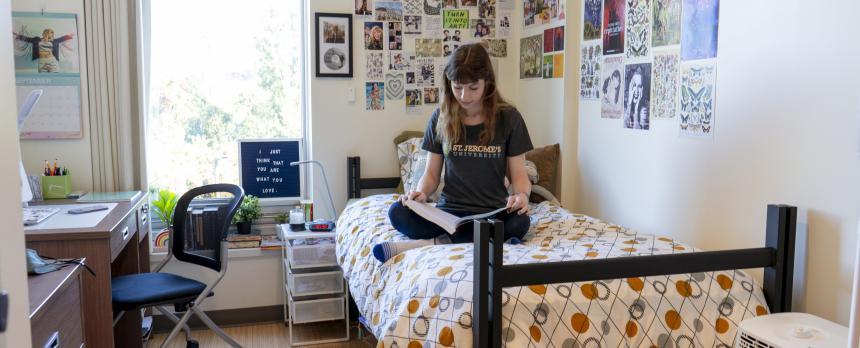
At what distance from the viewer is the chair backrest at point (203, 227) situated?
3125mm

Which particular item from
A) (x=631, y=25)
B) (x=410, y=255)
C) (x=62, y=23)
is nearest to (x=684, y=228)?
(x=631, y=25)

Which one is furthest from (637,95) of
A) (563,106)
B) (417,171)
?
(417,171)

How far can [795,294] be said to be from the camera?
6.91 ft

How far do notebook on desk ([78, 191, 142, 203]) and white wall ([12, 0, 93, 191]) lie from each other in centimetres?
18

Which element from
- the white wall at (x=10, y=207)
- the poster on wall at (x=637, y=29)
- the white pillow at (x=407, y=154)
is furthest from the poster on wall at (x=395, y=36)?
the white wall at (x=10, y=207)

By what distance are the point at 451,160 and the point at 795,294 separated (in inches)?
49.6

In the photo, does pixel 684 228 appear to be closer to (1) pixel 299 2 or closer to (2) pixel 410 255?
(2) pixel 410 255

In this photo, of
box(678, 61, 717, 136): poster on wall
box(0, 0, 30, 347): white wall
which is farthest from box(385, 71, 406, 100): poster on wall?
box(0, 0, 30, 347): white wall

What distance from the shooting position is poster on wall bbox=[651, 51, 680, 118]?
2615mm

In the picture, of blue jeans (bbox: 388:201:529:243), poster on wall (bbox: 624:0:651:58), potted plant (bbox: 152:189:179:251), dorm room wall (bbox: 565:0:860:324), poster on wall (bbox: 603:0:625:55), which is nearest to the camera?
dorm room wall (bbox: 565:0:860:324)

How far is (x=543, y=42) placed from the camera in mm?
3574

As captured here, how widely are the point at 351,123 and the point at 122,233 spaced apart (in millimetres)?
1397

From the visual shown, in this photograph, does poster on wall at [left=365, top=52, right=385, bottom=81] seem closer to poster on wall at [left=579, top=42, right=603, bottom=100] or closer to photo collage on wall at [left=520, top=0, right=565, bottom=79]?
photo collage on wall at [left=520, top=0, right=565, bottom=79]

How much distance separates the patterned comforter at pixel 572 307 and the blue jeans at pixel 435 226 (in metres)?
0.26
